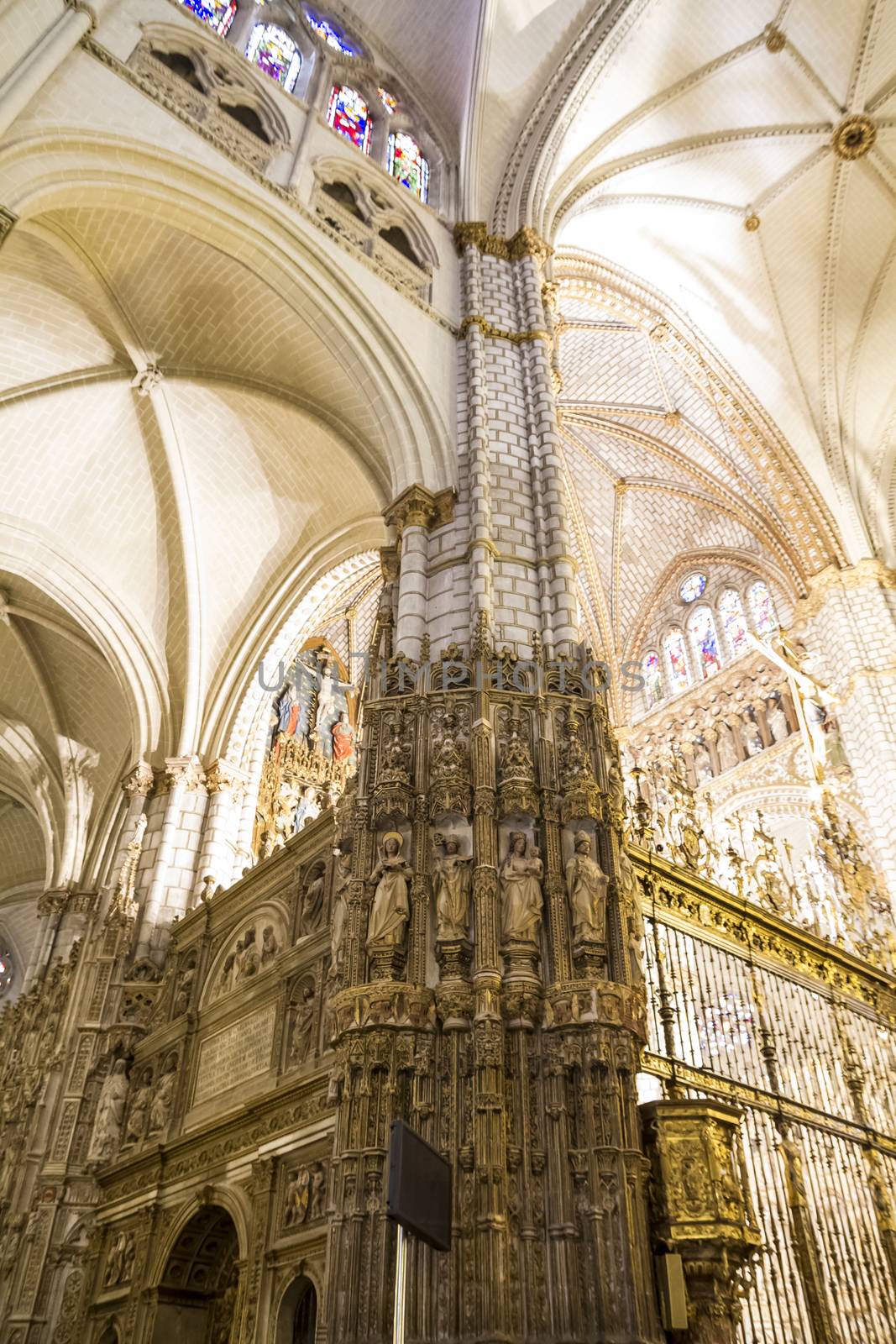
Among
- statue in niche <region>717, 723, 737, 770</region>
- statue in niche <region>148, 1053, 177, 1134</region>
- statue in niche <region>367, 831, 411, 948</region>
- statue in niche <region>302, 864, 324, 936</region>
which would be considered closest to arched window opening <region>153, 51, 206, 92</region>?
statue in niche <region>302, 864, 324, 936</region>

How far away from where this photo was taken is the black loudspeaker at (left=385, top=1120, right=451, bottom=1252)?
4668 mm

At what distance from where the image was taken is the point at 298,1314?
787 centimetres

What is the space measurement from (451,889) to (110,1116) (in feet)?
19.7

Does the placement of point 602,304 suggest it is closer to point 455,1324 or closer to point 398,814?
point 398,814

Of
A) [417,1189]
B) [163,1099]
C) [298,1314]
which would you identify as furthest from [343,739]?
[417,1189]

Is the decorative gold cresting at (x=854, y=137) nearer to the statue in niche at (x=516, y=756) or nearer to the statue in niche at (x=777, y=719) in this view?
the statue in niche at (x=777, y=719)

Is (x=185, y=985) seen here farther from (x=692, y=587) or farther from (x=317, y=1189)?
(x=692, y=587)

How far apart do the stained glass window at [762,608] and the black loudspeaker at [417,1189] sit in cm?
1525

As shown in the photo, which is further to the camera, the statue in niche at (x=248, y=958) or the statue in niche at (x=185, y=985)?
the statue in niche at (x=185, y=985)

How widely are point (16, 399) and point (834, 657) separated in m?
12.7

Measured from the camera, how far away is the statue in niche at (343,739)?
17.3 meters

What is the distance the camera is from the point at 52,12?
948 centimetres

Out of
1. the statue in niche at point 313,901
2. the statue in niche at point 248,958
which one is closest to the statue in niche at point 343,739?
the statue in niche at point 248,958

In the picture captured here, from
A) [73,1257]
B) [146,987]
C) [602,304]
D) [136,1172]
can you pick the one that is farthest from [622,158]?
[73,1257]
